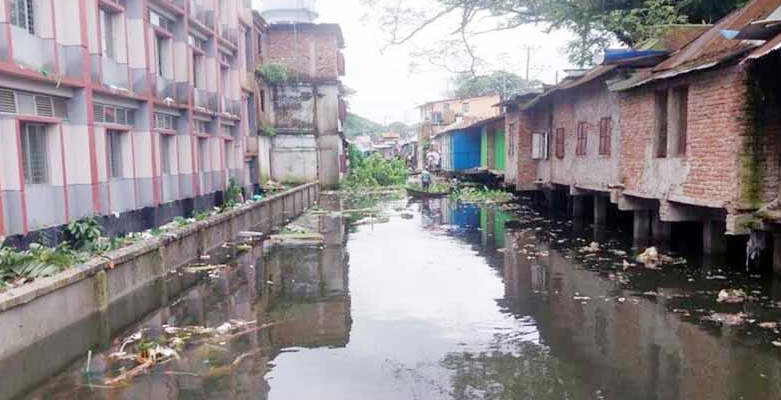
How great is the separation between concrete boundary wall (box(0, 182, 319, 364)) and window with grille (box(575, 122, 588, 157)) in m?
10.5

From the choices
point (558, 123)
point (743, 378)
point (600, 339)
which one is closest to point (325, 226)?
point (558, 123)

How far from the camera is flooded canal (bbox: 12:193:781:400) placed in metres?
6.75

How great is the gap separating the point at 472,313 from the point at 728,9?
1376 cm

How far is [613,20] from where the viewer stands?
1822 cm

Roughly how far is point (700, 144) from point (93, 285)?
10.7 m

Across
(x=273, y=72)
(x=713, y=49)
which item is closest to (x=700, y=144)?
(x=713, y=49)

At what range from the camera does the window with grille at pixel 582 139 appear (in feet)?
59.1

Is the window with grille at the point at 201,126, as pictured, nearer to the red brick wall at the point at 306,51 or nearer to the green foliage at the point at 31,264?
the green foliage at the point at 31,264

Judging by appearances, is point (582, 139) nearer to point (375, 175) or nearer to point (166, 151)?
point (166, 151)

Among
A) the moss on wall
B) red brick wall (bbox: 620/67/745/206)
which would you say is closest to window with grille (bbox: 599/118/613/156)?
red brick wall (bbox: 620/67/745/206)

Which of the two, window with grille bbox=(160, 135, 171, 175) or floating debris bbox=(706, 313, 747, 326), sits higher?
window with grille bbox=(160, 135, 171, 175)

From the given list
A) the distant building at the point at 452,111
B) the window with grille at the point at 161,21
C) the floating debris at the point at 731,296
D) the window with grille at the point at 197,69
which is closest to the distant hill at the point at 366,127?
the distant building at the point at 452,111

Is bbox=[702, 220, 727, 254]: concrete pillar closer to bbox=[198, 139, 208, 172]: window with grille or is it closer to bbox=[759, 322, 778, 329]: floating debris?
bbox=[759, 322, 778, 329]: floating debris

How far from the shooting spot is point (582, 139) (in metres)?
18.3
